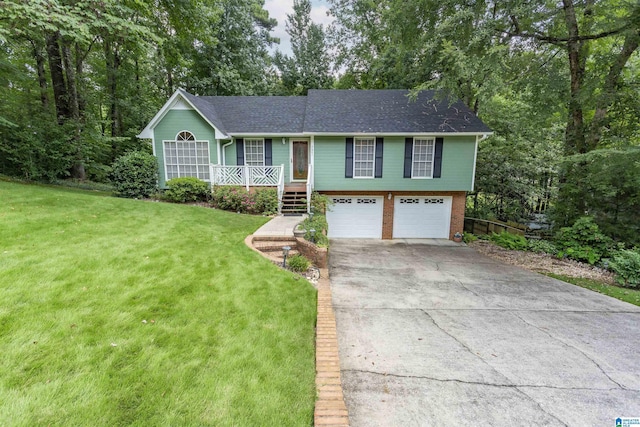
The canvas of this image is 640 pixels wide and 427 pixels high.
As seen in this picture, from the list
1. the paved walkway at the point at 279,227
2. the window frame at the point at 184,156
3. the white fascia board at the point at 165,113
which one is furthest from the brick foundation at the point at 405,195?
the window frame at the point at 184,156

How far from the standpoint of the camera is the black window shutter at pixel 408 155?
38.5ft

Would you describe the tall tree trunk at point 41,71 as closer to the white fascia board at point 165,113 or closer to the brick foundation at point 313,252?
the white fascia board at point 165,113

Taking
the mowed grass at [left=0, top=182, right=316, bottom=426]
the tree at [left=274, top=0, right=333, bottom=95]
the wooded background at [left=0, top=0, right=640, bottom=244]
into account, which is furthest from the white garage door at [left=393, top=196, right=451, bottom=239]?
the tree at [left=274, top=0, right=333, bottom=95]

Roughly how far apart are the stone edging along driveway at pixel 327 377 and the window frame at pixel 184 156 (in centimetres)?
972

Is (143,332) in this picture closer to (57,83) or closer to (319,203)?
(319,203)

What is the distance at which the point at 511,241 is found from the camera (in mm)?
10680

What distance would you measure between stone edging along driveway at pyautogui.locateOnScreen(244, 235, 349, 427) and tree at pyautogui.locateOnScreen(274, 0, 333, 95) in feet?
72.3

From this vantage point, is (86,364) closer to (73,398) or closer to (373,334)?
(73,398)

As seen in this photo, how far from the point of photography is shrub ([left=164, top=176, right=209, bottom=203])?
11.1 m

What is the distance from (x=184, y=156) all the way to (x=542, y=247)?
578 inches

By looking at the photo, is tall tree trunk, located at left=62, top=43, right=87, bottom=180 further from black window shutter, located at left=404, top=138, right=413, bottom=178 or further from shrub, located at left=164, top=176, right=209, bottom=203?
black window shutter, located at left=404, top=138, right=413, bottom=178

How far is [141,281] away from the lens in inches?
164

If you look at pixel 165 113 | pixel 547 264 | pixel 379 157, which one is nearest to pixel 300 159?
pixel 379 157

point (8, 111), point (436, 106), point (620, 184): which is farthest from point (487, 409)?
point (8, 111)
